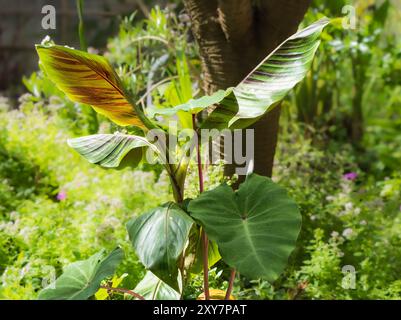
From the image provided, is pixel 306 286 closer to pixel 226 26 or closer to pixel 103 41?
pixel 226 26

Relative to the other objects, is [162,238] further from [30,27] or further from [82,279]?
[30,27]

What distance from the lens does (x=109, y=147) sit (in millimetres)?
2021

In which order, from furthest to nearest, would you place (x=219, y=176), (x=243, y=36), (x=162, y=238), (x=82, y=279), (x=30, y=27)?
(x=30, y=27) < (x=243, y=36) < (x=219, y=176) < (x=82, y=279) < (x=162, y=238)

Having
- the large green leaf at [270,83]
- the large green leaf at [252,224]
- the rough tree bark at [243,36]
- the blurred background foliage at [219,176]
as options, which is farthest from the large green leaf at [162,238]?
the rough tree bark at [243,36]

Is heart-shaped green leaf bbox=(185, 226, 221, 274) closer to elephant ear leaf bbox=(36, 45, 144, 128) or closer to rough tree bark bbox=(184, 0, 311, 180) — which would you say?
elephant ear leaf bbox=(36, 45, 144, 128)

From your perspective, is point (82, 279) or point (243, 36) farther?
point (243, 36)

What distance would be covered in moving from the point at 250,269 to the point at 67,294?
53cm

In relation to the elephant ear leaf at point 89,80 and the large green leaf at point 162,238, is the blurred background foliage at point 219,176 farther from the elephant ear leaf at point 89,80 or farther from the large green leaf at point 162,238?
the large green leaf at point 162,238

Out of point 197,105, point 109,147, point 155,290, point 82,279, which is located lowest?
point 155,290

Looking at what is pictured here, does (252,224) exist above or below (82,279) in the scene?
above

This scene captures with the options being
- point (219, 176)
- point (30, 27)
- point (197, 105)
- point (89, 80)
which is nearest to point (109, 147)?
point (89, 80)

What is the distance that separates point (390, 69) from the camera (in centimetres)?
431

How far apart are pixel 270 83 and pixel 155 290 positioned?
721 mm
